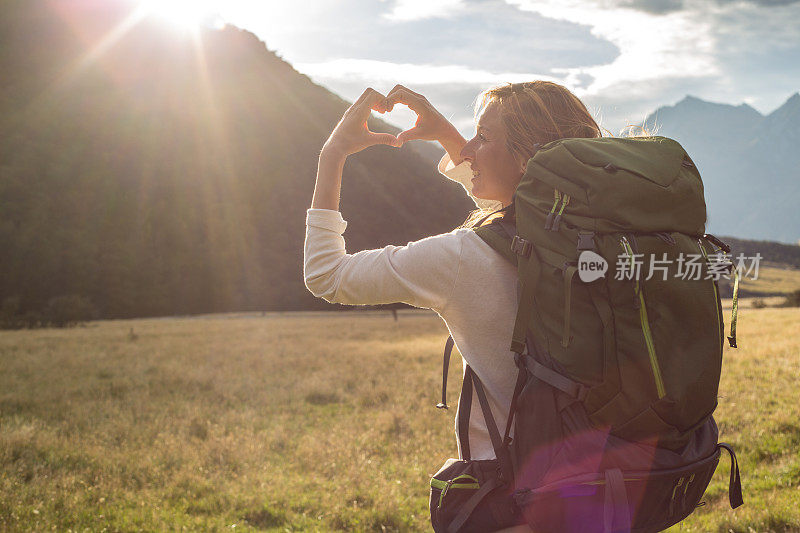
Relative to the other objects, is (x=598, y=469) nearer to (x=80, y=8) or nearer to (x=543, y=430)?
(x=543, y=430)

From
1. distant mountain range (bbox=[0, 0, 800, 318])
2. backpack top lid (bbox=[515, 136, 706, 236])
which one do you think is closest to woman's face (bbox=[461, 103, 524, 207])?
backpack top lid (bbox=[515, 136, 706, 236])

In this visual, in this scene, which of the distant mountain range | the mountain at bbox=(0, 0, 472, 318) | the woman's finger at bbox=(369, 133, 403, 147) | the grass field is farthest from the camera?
the mountain at bbox=(0, 0, 472, 318)

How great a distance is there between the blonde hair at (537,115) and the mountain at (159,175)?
86741 mm

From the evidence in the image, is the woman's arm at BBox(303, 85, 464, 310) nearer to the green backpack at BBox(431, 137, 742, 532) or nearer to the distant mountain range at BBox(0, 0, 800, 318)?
the green backpack at BBox(431, 137, 742, 532)

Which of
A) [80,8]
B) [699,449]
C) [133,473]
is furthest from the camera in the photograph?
[80,8]

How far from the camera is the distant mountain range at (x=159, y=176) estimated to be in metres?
92.5

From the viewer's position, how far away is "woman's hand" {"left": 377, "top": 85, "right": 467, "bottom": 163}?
2.15m

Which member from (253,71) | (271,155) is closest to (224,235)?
(271,155)

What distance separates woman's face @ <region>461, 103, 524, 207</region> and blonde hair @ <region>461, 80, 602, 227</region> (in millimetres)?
24

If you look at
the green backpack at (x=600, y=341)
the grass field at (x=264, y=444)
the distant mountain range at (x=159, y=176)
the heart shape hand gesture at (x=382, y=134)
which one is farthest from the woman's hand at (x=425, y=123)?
the distant mountain range at (x=159, y=176)

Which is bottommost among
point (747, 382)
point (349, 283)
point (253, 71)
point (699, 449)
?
point (747, 382)

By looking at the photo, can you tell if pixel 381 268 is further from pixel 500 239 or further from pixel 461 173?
pixel 461 173

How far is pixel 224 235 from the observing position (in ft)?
348

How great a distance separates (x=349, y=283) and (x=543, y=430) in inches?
29.0
